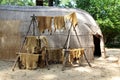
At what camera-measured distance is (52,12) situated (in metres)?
12.3

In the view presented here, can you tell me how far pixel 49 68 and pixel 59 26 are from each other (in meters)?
1.66

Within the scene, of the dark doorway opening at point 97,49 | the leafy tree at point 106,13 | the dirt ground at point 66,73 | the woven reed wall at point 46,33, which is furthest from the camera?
the leafy tree at point 106,13

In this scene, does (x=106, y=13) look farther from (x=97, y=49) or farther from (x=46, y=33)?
(x=46, y=33)

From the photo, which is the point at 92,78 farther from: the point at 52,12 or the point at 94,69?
the point at 52,12

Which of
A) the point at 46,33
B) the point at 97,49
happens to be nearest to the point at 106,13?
the point at 97,49

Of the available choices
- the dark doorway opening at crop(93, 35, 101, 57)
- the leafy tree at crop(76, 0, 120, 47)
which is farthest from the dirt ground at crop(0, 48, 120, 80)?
the leafy tree at crop(76, 0, 120, 47)

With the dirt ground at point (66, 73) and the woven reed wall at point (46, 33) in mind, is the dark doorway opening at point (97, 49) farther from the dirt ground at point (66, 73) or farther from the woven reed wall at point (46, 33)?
the dirt ground at point (66, 73)

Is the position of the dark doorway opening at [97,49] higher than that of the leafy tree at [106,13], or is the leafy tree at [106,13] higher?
the leafy tree at [106,13]

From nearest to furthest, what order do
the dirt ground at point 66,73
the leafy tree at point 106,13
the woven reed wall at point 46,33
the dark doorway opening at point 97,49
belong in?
the dirt ground at point 66,73 < the woven reed wall at point 46,33 < the dark doorway opening at point 97,49 < the leafy tree at point 106,13

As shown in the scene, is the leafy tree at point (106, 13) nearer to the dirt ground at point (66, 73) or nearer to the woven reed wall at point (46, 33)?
the woven reed wall at point (46, 33)

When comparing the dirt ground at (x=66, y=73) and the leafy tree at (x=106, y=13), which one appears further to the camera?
the leafy tree at (x=106, y=13)

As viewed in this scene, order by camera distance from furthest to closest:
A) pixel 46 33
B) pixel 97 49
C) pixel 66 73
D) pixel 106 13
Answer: pixel 106 13 < pixel 97 49 < pixel 46 33 < pixel 66 73

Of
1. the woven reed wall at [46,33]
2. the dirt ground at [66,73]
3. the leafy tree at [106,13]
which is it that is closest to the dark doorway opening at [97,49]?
the woven reed wall at [46,33]

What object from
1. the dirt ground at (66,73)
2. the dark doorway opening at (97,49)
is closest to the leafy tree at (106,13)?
the dark doorway opening at (97,49)
